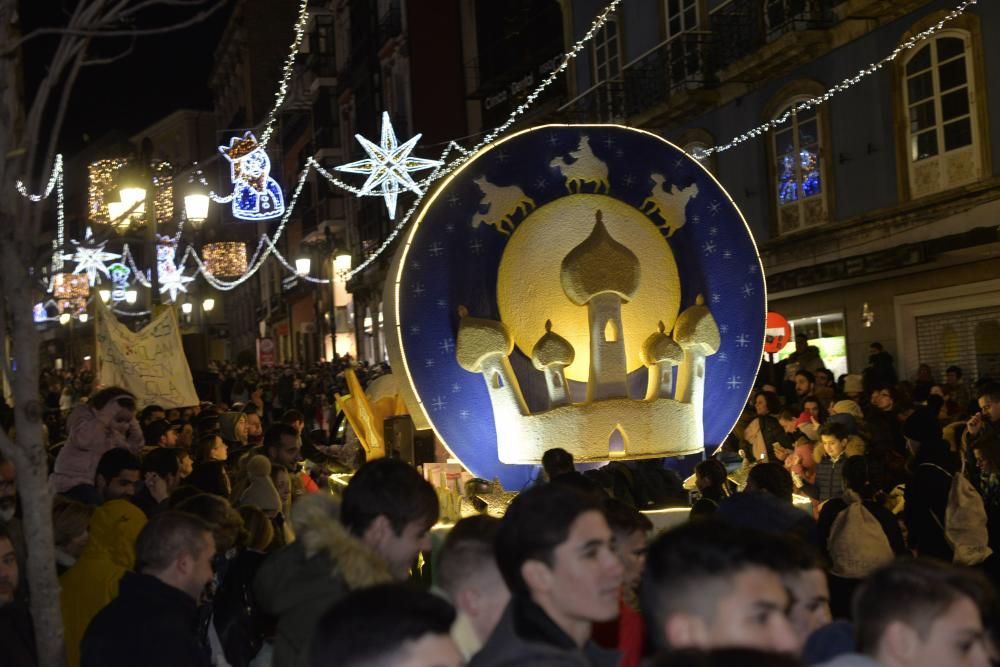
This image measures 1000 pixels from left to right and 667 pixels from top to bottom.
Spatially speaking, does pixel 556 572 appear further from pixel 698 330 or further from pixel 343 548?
pixel 698 330

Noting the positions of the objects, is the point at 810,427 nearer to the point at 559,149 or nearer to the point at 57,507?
the point at 559,149

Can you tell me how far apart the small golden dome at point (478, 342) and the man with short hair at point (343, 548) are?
17.5 ft

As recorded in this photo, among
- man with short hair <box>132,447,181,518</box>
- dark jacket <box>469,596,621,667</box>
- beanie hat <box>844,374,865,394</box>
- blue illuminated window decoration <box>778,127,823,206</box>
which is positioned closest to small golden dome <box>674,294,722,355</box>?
man with short hair <box>132,447,181,518</box>

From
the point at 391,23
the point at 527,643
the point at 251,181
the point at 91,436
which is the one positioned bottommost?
the point at 527,643

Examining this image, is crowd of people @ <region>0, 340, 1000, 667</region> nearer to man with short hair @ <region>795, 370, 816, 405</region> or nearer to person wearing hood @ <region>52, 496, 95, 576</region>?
person wearing hood @ <region>52, 496, 95, 576</region>

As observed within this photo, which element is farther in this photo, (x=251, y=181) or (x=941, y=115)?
(x=251, y=181)

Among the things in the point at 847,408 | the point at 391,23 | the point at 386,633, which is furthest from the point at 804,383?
the point at 391,23

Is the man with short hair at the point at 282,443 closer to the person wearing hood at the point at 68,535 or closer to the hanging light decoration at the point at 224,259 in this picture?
the person wearing hood at the point at 68,535

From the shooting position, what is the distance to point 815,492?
10.6 meters

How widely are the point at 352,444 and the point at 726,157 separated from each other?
12.9m

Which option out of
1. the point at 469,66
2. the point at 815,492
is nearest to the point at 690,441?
the point at 815,492

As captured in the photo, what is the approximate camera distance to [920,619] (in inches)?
139

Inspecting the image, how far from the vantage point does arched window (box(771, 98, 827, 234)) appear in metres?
21.7

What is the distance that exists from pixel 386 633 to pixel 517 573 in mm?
863
